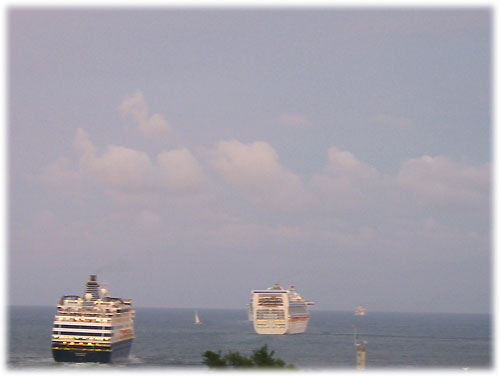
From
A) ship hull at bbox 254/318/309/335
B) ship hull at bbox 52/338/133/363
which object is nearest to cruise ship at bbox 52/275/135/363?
ship hull at bbox 52/338/133/363

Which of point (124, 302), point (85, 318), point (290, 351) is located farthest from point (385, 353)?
point (85, 318)

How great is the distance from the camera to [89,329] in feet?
163

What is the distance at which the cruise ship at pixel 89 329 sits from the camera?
48781 millimetres

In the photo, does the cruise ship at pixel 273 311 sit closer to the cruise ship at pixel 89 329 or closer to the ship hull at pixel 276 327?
the ship hull at pixel 276 327

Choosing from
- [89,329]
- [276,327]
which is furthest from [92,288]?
[276,327]

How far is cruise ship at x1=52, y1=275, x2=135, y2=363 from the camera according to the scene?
160 feet

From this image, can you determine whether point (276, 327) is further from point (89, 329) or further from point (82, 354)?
point (82, 354)

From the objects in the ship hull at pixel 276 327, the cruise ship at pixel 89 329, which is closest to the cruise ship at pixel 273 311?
the ship hull at pixel 276 327

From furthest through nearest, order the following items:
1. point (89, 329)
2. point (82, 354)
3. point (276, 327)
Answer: point (276, 327)
point (89, 329)
point (82, 354)

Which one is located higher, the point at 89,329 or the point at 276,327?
the point at 89,329

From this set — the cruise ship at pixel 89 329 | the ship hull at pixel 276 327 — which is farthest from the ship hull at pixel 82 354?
the ship hull at pixel 276 327

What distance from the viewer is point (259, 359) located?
1009 inches

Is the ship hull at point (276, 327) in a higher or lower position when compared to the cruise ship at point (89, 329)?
lower

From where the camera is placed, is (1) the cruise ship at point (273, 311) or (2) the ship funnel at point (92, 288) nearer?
(2) the ship funnel at point (92, 288)
